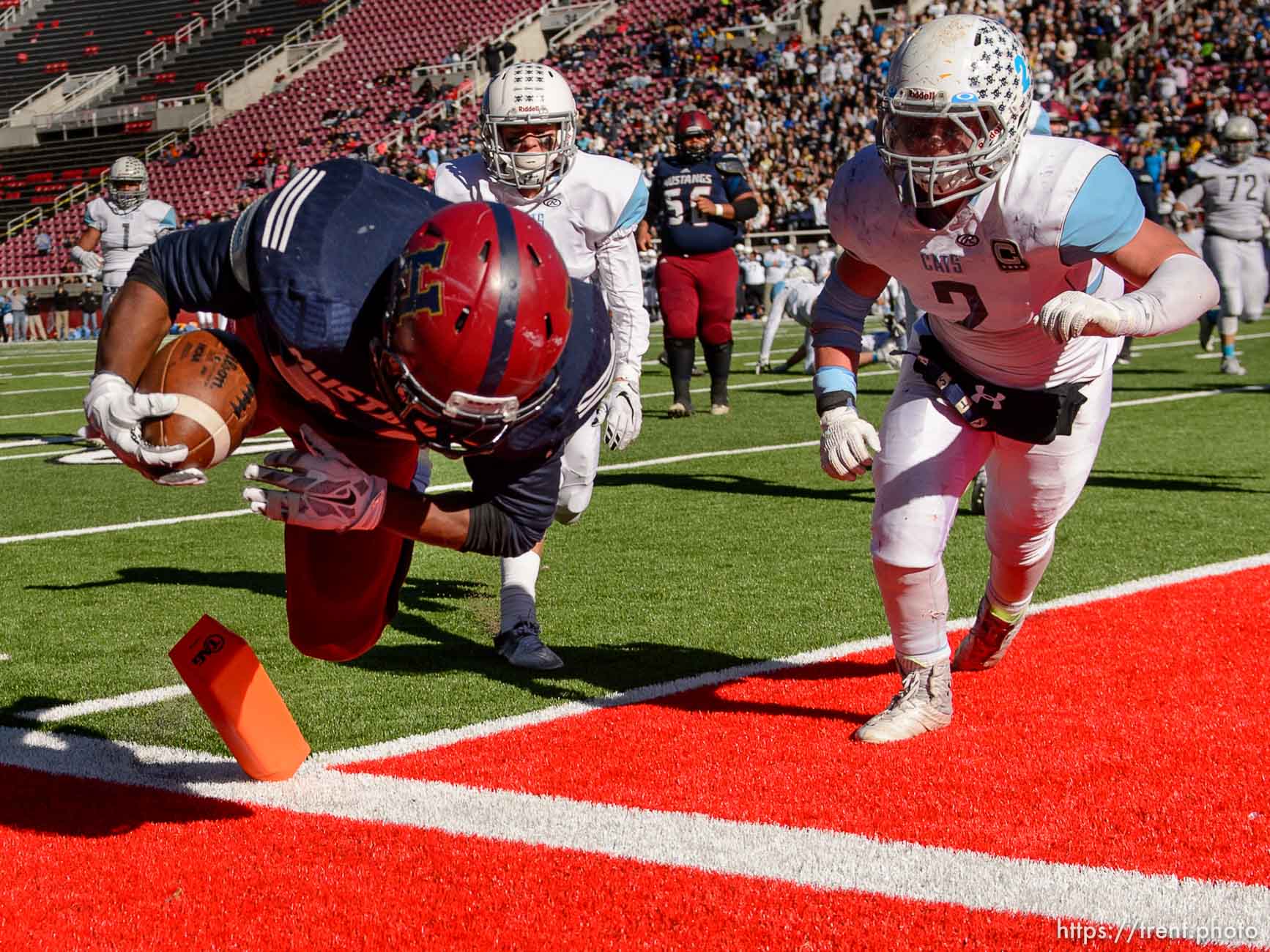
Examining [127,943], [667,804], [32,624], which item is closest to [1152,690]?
[667,804]

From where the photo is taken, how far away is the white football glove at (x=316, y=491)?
301 cm

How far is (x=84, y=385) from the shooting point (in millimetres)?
16156

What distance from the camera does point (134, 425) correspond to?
294 cm

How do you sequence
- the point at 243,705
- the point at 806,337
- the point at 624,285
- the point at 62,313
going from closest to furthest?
the point at 243,705
the point at 624,285
the point at 806,337
the point at 62,313

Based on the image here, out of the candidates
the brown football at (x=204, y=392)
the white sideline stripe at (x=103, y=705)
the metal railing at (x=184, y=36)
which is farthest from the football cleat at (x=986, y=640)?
the metal railing at (x=184, y=36)

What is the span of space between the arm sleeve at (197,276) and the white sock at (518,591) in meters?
1.68

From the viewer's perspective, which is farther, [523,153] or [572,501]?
[572,501]

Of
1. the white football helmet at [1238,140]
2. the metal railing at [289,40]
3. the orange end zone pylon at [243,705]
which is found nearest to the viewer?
the orange end zone pylon at [243,705]

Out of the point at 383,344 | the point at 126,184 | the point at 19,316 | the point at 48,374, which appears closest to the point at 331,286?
the point at 383,344

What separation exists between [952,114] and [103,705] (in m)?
2.70

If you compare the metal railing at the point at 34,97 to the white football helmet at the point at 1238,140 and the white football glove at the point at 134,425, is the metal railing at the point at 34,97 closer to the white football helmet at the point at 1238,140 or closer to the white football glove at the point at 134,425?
the white football helmet at the point at 1238,140

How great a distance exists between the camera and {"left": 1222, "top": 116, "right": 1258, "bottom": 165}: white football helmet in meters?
12.1

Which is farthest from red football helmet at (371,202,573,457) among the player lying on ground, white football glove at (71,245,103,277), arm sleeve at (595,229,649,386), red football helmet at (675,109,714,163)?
white football glove at (71,245,103,277)

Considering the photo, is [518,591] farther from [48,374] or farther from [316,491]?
[48,374]
